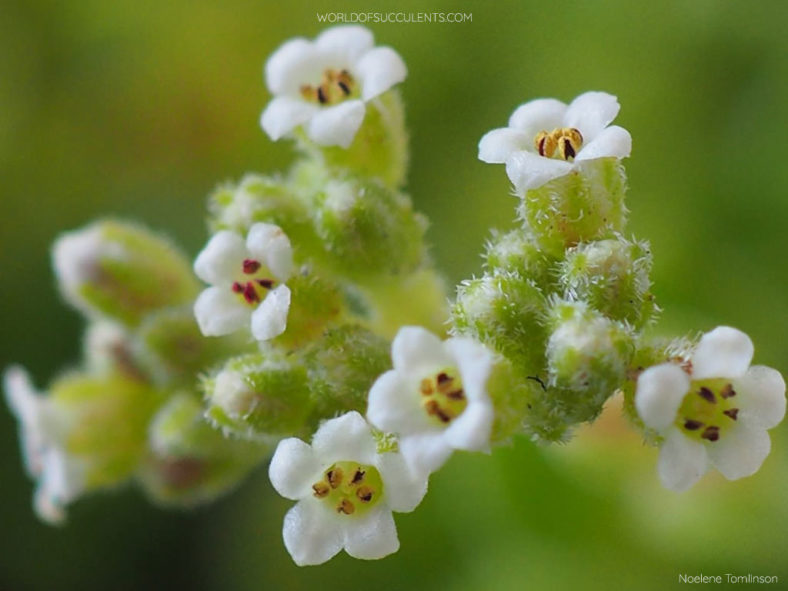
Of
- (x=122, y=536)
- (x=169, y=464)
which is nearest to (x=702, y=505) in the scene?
(x=169, y=464)

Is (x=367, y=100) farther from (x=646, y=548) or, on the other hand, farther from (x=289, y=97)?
(x=646, y=548)

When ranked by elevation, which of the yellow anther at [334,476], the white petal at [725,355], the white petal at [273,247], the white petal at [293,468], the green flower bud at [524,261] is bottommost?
the yellow anther at [334,476]

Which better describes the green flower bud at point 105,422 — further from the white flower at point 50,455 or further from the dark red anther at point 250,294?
the dark red anther at point 250,294

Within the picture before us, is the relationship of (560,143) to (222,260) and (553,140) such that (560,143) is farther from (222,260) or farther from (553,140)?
(222,260)

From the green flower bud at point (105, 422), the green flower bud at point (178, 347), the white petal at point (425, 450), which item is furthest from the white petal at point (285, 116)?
the green flower bud at point (105, 422)

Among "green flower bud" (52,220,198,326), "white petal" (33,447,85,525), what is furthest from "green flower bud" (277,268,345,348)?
"white petal" (33,447,85,525)

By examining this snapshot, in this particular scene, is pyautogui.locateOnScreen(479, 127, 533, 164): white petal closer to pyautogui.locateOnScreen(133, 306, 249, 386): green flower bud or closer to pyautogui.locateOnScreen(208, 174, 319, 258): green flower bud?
pyautogui.locateOnScreen(208, 174, 319, 258): green flower bud

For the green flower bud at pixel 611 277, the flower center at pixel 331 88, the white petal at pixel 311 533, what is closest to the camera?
the green flower bud at pixel 611 277
